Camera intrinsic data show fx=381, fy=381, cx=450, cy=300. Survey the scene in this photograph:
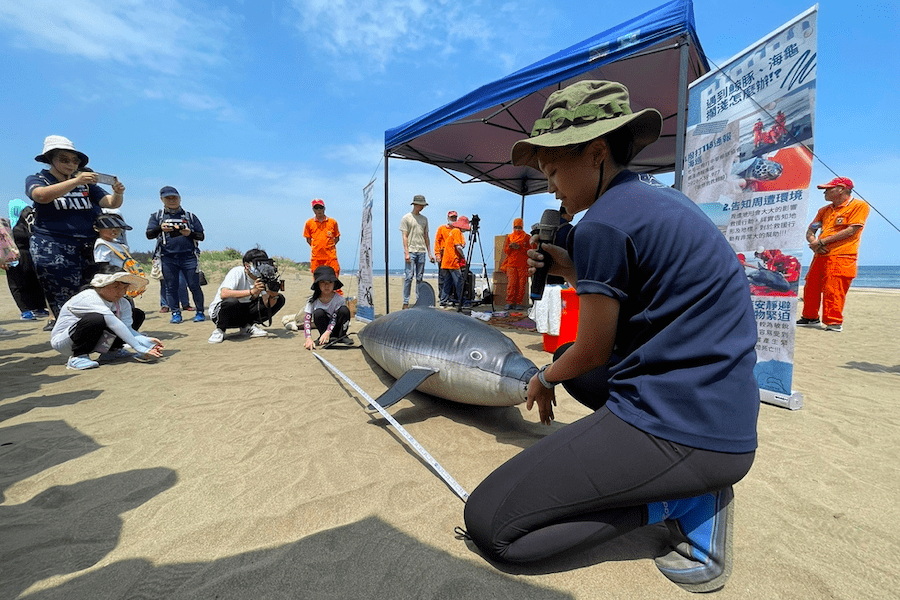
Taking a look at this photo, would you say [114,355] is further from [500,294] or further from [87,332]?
[500,294]

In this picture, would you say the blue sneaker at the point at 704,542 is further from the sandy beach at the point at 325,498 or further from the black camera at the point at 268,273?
the black camera at the point at 268,273

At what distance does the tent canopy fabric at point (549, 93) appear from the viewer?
11.6 feet

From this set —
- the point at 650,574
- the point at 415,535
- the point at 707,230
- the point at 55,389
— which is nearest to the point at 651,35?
the point at 707,230

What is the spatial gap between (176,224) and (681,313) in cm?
708

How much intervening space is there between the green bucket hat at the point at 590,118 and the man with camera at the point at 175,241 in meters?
6.52

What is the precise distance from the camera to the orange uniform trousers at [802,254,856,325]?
555 centimetres

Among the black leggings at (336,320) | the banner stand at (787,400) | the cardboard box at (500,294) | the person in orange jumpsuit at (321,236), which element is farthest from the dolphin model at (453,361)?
the cardboard box at (500,294)

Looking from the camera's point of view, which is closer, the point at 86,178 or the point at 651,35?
the point at 651,35

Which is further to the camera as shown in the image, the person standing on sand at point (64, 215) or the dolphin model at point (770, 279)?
the person standing on sand at point (64, 215)

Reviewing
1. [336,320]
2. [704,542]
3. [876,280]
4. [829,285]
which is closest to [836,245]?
[829,285]

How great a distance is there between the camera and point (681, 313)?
1211 millimetres

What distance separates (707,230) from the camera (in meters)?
1.25

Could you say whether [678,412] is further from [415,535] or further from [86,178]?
[86,178]

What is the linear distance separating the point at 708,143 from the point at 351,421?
377cm
